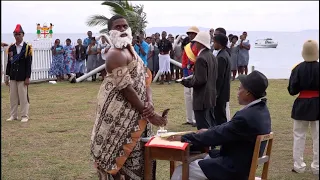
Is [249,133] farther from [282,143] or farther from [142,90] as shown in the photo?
[282,143]

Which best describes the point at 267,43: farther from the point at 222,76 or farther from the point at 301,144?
the point at 301,144

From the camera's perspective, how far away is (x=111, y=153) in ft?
15.1

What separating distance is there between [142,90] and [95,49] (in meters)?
15.0

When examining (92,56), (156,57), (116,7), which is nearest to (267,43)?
(156,57)

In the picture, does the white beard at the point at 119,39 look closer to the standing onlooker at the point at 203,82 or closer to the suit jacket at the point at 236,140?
the suit jacket at the point at 236,140

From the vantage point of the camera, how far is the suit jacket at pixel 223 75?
7.90 metres

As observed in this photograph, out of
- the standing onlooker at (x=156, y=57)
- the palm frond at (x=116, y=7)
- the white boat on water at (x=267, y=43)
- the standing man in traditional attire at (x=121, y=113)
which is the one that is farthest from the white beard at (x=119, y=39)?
the palm frond at (x=116, y=7)

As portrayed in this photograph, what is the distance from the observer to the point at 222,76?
7.96 metres

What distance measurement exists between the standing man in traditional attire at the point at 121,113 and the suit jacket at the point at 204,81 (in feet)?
8.19

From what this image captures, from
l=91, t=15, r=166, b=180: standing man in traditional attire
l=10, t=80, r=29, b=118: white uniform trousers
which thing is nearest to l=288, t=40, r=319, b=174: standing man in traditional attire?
l=91, t=15, r=166, b=180: standing man in traditional attire

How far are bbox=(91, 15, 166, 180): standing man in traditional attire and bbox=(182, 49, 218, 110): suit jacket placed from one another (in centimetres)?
250

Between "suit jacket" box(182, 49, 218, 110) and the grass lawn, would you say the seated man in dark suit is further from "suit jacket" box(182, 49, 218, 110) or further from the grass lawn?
"suit jacket" box(182, 49, 218, 110)

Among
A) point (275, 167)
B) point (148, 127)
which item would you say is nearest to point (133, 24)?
point (275, 167)

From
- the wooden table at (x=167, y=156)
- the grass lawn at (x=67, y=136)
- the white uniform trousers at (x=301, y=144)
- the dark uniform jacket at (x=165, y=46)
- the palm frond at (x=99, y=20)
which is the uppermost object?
the palm frond at (x=99, y=20)
